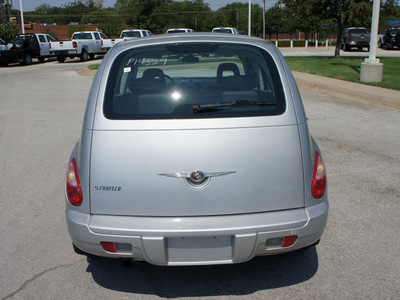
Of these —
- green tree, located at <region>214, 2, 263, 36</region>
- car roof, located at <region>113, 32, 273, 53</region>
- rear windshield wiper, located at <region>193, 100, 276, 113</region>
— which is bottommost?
rear windshield wiper, located at <region>193, 100, 276, 113</region>

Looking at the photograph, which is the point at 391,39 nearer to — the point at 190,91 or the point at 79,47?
the point at 79,47

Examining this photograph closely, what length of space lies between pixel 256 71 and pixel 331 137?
4356mm

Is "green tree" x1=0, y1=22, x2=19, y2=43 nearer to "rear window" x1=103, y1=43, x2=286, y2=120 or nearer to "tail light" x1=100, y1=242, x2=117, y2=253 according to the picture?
"rear window" x1=103, y1=43, x2=286, y2=120

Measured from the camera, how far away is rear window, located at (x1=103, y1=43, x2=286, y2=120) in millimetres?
2896

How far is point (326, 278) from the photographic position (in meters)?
3.29

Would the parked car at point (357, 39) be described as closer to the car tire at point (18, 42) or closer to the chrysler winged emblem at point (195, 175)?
the car tire at point (18, 42)

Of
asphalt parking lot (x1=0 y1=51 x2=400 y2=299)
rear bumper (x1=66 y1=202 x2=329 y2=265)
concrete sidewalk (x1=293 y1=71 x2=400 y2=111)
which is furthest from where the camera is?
concrete sidewalk (x1=293 y1=71 x2=400 y2=111)

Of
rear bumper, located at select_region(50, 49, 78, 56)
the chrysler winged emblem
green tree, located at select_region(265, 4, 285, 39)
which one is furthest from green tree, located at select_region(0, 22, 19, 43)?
green tree, located at select_region(265, 4, 285, 39)

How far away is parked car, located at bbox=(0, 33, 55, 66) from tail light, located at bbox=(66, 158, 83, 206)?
88.5ft

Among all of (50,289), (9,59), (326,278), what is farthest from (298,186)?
(9,59)

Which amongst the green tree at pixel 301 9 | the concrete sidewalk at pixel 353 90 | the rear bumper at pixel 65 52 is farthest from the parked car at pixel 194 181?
the rear bumper at pixel 65 52

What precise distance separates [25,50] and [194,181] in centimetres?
2850

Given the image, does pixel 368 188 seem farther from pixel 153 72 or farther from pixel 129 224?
pixel 129 224

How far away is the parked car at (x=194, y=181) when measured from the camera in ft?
9.03
